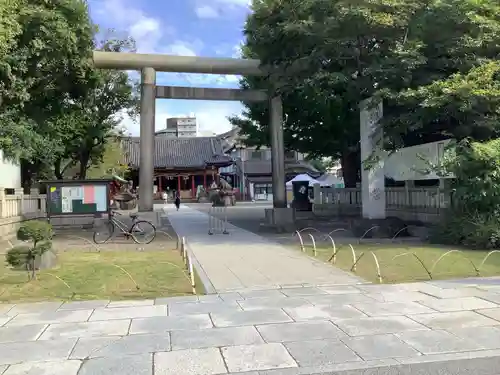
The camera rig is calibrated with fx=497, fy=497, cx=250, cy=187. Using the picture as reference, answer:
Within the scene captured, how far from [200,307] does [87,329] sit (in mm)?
1640

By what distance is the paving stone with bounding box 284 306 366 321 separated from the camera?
6.45 metres

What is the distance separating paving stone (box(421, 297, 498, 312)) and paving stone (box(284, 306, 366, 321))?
115 cm

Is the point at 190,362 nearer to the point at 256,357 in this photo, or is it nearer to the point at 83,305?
the point at 256,357

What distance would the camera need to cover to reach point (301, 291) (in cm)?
809

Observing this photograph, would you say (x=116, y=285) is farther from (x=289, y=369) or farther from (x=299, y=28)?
(x=299, y=28)

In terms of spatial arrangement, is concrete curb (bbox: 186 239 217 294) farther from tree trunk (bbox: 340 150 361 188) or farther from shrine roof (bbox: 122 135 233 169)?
shrine roof (bbox: 122 135 233 169)

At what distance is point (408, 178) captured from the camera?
17156 mm

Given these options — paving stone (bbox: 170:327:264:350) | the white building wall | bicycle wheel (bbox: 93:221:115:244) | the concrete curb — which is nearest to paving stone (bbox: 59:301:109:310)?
the concrete curb

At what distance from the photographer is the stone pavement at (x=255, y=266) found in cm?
889

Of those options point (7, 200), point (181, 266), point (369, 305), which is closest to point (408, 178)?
point (181, 266)

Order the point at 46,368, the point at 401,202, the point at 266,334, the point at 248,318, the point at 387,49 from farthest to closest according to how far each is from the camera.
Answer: the point at 401,202, the point at 387,49, the point at 248,318, the point at 266,334, the point at 46,368

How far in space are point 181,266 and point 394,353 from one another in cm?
635

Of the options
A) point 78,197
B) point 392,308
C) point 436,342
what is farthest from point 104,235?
point 436,342

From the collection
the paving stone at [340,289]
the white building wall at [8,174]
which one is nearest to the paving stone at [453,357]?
the paving stone at [340,289]
